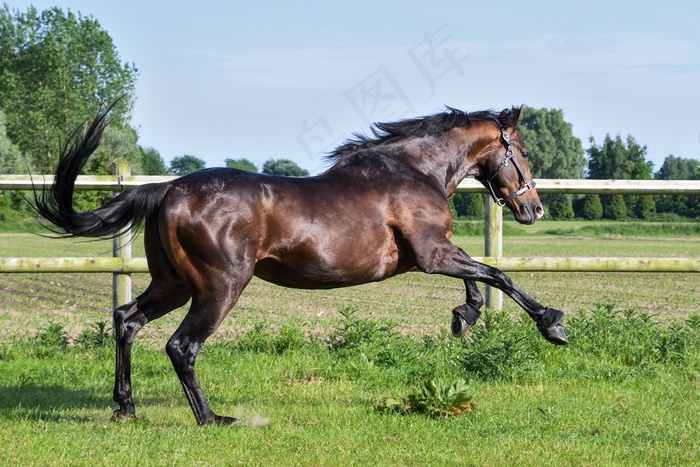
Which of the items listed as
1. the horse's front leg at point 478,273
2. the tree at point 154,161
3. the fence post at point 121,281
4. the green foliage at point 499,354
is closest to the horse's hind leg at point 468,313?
the horse's front leg at point 478,273

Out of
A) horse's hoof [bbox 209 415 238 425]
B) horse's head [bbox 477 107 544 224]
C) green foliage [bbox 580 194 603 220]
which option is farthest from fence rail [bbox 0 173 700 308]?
green foliage [bbox 580 194 603 220]

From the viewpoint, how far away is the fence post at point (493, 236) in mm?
8109

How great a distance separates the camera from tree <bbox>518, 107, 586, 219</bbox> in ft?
241

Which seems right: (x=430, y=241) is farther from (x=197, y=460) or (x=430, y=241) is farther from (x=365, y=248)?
(x=197, y=460)

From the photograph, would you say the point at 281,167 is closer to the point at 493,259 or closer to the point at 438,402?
the point at 493,259

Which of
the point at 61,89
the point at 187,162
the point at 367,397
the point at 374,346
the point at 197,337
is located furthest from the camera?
the point at 187,162

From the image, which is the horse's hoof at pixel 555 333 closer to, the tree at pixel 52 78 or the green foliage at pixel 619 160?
the tree at pixel 52 78

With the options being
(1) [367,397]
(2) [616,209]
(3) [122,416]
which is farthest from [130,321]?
(2) [616,209]

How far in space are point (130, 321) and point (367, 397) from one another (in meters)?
1.91

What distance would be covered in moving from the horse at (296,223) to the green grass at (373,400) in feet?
1.84

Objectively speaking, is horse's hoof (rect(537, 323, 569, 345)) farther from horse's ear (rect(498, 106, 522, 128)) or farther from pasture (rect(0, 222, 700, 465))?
horse's ear (rect(498, 106, 522, 128))

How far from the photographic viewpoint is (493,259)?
7.95 meters

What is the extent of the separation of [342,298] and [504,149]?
376 inches

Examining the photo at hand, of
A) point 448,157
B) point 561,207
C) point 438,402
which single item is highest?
point 448,157
